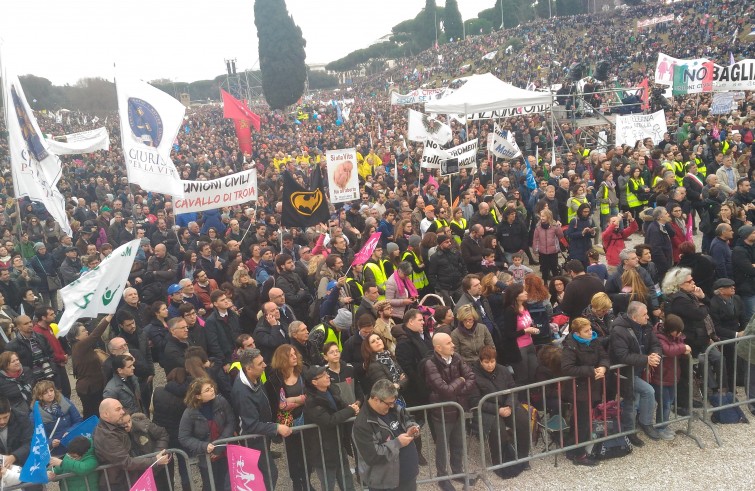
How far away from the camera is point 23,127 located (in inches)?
367

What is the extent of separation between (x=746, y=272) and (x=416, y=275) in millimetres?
3795

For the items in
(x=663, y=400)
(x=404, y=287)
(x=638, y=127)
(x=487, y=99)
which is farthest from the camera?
(x=638, y=127)

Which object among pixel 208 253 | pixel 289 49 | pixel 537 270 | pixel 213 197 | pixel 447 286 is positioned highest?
pixel 289 49

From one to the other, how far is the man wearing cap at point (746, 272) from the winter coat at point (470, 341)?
10.7ft

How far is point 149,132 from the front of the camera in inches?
373

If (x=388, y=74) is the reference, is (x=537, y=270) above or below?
below

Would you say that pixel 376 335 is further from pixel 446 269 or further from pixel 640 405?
pixel 446 269

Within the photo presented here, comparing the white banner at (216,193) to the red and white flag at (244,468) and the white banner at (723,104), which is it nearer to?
the red and white flag at (244,468)

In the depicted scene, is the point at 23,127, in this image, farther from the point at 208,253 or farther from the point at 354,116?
the point at 354,116

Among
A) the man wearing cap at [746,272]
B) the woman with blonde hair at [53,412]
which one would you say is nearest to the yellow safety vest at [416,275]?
the man wearing cap at [746,272]

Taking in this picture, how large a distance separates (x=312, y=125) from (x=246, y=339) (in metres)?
33.8

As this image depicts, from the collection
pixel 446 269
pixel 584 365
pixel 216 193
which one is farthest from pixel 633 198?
pixel 216 193

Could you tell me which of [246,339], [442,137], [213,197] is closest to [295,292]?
A: [246,339]

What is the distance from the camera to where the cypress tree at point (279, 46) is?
58.6 meters
